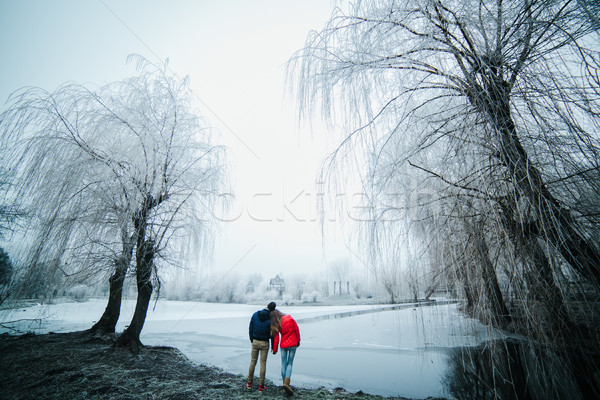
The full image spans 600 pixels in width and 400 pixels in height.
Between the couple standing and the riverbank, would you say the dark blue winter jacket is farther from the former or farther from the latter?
the riverbank

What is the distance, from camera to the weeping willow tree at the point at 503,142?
1602 mm

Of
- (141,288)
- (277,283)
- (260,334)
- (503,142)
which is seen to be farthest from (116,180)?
(277,283)

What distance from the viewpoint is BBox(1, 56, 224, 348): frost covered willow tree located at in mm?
3855

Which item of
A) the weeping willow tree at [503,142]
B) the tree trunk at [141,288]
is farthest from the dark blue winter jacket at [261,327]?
the tree trunk at [141,288]

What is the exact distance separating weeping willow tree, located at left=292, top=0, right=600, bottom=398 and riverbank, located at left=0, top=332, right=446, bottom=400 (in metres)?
2.54

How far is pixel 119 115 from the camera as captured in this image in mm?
4754

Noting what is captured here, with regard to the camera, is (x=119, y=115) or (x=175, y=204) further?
(x=175, y=204)

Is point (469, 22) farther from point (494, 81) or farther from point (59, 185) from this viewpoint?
point (59, 185)

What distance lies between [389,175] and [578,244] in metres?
1.28

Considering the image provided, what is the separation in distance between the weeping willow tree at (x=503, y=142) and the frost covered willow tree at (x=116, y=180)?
3.97 metres

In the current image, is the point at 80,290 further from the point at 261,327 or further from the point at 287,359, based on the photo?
the point at 287,359

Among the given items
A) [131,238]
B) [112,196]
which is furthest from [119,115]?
[131,238]

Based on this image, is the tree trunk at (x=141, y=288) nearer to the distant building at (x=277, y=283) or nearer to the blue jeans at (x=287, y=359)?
the blue jeans at (x=287, y=359)

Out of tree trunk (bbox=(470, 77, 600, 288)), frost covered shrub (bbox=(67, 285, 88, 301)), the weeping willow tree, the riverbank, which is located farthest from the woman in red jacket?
frost covered shrub (bbox=(67, 285, 88, 301))
